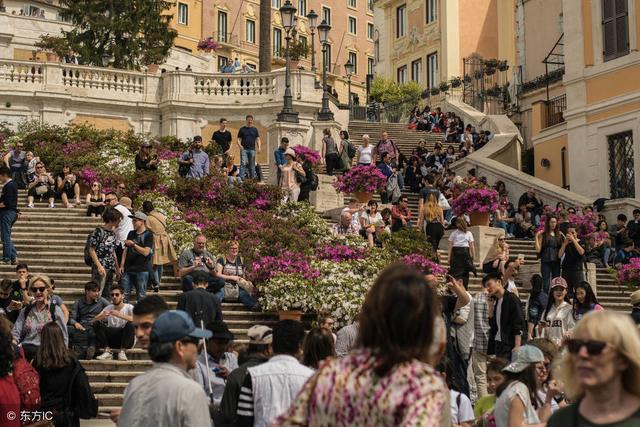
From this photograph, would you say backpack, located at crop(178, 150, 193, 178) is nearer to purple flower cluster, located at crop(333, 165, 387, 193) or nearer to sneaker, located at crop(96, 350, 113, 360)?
purple flower cluster, located at crop(333, 165, 387, 193)

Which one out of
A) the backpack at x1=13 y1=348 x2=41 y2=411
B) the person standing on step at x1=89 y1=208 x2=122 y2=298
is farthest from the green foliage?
the backpack at x1=13 y1=348 x2=41 y2=411

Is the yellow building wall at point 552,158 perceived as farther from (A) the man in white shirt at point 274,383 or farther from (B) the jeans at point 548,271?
(A) the man in white shirt at point 274,383

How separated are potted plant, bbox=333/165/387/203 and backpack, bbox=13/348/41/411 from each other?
651 inches

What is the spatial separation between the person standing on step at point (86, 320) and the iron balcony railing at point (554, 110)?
70.0 ft

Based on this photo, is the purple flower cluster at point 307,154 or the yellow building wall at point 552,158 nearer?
the purple flower cluster at point 307,154

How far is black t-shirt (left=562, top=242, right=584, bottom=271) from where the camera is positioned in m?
19.5

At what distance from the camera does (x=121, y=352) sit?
1578cm

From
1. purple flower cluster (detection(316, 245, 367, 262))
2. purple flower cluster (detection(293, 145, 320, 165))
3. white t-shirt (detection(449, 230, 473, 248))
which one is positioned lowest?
purple flower cluster (detection(316, 245, 367, 262))

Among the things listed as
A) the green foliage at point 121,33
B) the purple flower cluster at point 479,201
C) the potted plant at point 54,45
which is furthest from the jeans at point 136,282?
the green foliage at point 121,33

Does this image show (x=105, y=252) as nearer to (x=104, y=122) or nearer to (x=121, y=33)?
(x=104, y=122)

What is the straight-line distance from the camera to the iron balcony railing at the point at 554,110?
34.7 m

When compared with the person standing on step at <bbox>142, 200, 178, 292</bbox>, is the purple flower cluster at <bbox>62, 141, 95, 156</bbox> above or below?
above

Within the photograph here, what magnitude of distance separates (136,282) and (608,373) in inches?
528

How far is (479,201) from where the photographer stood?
23688 mm
